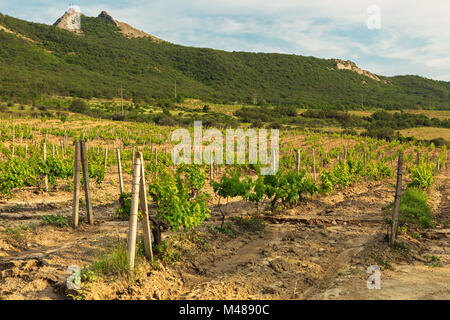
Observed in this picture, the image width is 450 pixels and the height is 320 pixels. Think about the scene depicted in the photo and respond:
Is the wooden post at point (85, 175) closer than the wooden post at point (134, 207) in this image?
No

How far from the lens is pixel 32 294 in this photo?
470 cm

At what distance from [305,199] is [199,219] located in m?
6.34

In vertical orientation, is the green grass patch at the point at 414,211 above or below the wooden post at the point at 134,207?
below

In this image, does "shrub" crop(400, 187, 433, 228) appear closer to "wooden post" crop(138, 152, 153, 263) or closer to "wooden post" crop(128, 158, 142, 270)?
"wooden post" crop(138, 152, 153, 263)

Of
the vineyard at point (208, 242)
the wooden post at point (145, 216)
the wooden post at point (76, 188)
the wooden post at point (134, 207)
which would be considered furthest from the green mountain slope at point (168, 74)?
the wooden post at point (134, 207)

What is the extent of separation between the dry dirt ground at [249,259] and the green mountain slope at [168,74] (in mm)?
52292

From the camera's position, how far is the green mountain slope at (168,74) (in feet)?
224

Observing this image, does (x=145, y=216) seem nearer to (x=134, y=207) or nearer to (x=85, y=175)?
(x=134, y=207)

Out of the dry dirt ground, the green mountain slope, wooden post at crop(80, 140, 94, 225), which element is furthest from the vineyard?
the green mountain slope

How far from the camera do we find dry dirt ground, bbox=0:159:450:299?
503cm

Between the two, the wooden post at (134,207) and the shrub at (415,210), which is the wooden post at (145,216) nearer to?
the wooden post at (134,207)

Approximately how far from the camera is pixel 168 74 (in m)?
91.1

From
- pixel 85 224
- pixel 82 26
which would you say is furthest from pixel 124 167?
pixel 82 26

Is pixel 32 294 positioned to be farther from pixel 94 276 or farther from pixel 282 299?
pixel 282 299
